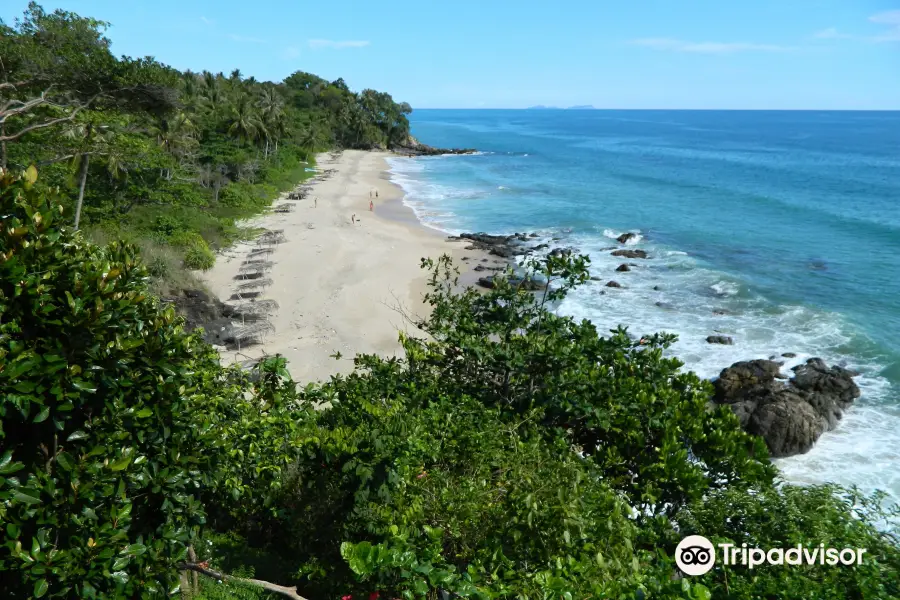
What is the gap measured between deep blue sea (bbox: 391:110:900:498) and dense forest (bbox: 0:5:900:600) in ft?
28.4

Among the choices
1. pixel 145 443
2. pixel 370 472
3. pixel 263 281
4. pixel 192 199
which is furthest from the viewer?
pixel 192 199

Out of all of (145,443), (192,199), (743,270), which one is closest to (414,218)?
(192,199)

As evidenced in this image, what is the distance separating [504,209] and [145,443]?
41.3 m

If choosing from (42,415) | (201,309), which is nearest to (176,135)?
(201,309)

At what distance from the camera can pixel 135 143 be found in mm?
19797

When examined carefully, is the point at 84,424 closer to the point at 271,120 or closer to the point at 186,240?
the point at 186,240

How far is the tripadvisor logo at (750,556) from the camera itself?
4.79m

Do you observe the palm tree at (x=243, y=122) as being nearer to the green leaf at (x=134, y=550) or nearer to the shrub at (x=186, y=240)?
the shrub at (x=186, y=240)

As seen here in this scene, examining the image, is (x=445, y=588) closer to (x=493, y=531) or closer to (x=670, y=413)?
(x=493, y=531)

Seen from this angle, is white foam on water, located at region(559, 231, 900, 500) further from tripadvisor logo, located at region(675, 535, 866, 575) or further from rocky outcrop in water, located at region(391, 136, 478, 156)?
rocky outcrop in water, located at region(391, 136, 478, 156)

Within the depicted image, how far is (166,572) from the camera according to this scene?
13.0ft

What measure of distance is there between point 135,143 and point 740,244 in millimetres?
30478

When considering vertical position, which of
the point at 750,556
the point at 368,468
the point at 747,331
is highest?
the point at 368,468

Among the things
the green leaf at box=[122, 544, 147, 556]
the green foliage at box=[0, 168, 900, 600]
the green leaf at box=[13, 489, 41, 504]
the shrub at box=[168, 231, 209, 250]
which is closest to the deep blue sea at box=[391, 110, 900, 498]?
the green foliage at box=[0, 168, 900, 600]
